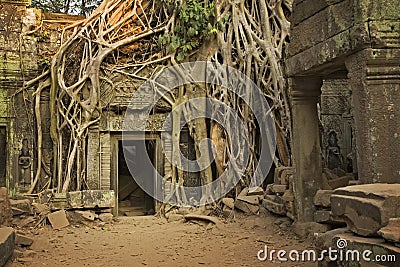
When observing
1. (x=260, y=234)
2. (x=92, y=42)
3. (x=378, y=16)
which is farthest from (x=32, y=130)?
(x=378, y=16)

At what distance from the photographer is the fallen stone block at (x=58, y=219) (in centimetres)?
678

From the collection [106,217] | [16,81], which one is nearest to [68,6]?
[16,81]

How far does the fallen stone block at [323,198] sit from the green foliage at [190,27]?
437cm

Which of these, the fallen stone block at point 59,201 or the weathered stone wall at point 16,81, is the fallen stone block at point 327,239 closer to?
the fallen stone block at point 59,201

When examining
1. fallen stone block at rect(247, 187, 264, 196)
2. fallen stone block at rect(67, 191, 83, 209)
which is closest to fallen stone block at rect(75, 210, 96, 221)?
fallen stone block at rect(67, 191, 83, 209)

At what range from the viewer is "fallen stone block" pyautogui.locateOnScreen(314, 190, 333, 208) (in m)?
4.58

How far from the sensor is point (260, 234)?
220 inches

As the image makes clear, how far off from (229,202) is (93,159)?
264 centimetres

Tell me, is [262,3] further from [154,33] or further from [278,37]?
[154,33]

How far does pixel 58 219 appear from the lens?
6871 mm

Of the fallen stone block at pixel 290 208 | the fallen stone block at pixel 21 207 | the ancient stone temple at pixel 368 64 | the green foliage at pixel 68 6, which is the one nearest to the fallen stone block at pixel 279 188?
the fallen stone block at pixel 290 208

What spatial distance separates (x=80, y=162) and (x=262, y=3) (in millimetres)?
4452

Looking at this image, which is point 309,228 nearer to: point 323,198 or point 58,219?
point 323,198

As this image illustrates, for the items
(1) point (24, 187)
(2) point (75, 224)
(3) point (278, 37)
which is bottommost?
(2) point (75, 224)
